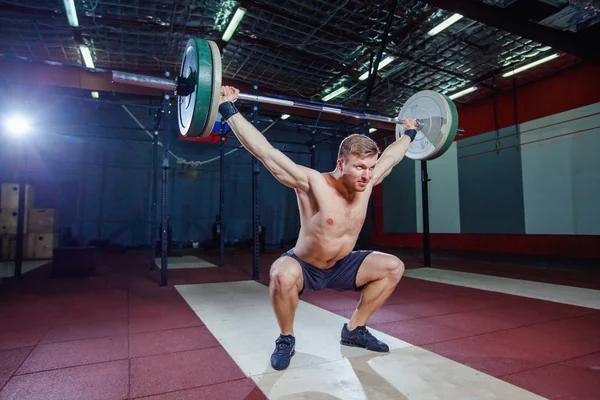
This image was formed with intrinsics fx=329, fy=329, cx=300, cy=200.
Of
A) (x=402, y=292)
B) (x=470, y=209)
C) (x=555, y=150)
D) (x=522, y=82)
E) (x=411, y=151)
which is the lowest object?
(x=402, y=292)

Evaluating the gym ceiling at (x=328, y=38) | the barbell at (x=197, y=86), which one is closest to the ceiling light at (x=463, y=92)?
the gym ceiling at (x=328, y=38)

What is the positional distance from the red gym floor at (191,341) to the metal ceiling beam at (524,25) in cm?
308

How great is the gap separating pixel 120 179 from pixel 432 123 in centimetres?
837

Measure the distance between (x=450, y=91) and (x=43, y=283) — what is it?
771cm

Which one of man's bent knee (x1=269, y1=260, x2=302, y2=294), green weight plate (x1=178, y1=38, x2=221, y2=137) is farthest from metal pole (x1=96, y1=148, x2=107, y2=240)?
man's bent knee (x1=269, y1=260, x2=302, y2=294)

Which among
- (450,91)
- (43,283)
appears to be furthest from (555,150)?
(43,283)

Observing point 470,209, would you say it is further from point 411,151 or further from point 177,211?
point 177,211

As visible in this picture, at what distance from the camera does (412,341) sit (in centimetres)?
196

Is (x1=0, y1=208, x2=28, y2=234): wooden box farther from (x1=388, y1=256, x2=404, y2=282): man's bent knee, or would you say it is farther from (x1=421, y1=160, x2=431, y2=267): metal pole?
(x1=421, y1=160, x2=431, y2=267): metal pole

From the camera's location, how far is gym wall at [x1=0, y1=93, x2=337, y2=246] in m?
Answer: 7.95

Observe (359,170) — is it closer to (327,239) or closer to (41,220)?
(327,239)

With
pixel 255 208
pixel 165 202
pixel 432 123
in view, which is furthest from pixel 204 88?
pixel 255 208

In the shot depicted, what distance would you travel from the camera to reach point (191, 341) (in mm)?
2027

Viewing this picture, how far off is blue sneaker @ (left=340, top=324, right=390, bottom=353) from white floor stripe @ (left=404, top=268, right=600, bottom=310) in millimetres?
2183
